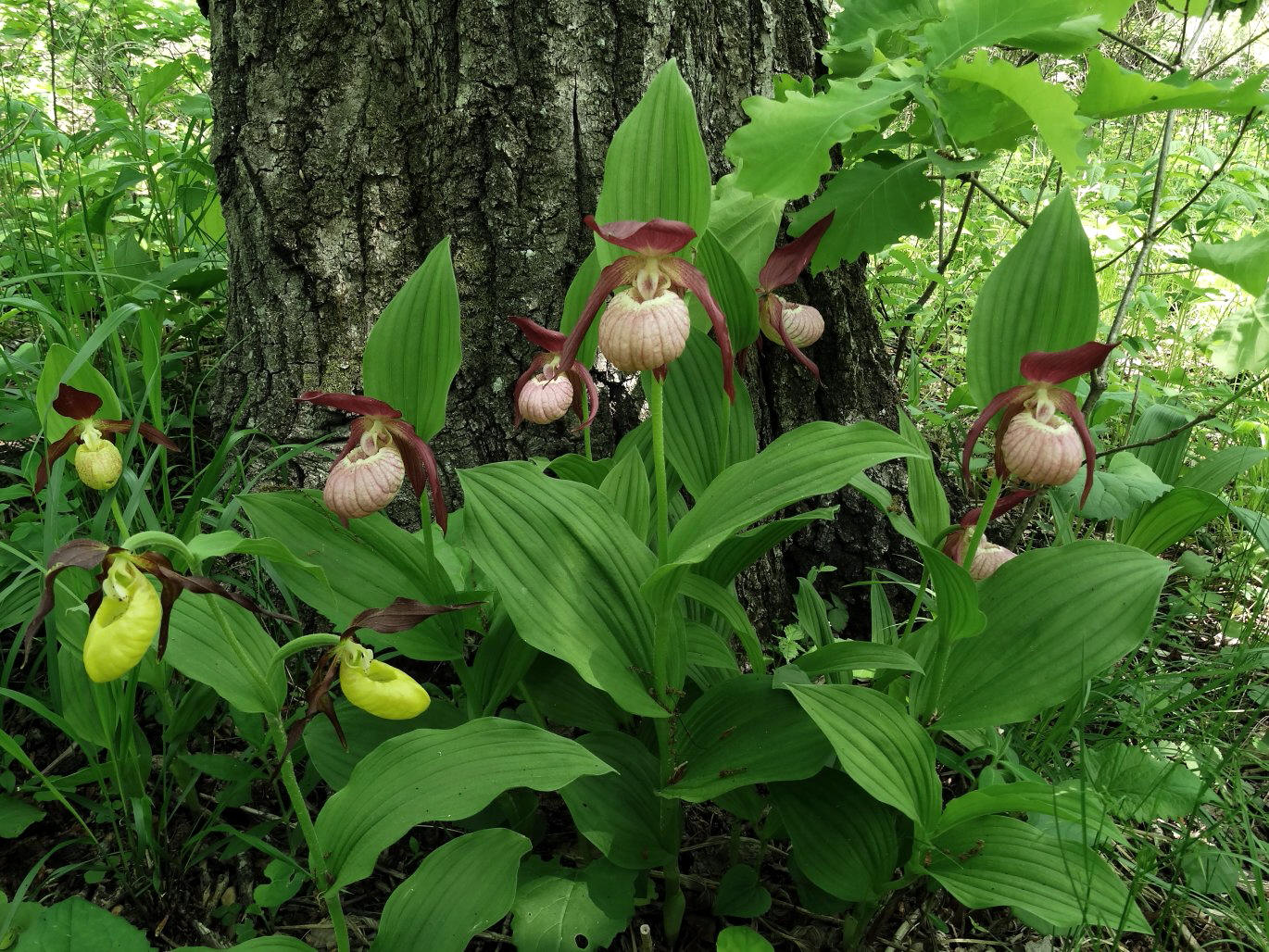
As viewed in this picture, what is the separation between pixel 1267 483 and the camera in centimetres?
235

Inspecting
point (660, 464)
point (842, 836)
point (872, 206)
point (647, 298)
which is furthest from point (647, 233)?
point (842, 836)

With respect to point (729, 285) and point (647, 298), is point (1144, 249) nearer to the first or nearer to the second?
point (729, 285)

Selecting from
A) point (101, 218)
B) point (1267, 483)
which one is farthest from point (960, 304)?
point (101, 218)

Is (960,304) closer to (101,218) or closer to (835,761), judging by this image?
(835,761)

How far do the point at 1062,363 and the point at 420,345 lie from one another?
3.10 feet

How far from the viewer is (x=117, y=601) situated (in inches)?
37.1

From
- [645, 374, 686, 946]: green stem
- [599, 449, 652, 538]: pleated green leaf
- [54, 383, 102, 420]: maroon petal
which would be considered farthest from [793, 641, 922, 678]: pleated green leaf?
[54, 383, 102, 420]: maroon petal

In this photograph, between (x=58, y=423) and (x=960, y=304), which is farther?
(x=960, y=304)

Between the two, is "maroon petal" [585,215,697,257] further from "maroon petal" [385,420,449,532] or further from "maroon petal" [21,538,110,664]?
"maroon petal" [21,538,110,664]

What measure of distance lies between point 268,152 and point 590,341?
2.94 feet

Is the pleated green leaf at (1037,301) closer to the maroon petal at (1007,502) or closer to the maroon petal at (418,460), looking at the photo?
the maroon petal at (1007,502)

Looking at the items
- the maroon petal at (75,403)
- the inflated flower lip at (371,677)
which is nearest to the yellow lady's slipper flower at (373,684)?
the inflated flower lip at (371,677)

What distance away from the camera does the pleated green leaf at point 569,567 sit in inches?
46.8

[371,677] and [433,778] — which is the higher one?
[371,677]
